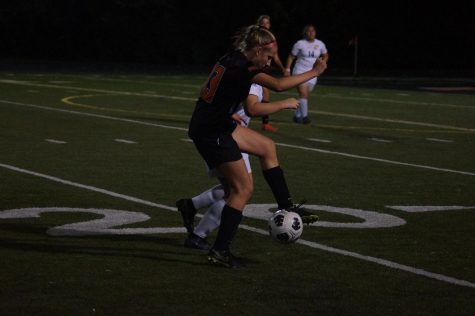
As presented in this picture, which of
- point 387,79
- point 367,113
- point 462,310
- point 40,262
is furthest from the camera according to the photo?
point 387,79

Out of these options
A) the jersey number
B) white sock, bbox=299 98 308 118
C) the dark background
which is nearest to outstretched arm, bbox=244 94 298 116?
the jersey number

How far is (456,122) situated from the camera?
22922mm

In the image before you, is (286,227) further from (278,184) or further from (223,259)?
(223,259)

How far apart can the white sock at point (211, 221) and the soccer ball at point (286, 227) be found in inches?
21.7

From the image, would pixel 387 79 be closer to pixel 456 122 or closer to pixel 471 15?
pixel 471 15

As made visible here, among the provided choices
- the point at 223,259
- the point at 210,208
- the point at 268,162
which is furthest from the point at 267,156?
the point at 223,259

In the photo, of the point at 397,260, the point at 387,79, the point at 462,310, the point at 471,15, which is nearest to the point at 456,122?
the point at 397,260

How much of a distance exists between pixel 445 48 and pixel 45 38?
79.3ft

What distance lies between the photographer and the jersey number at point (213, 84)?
8547 millimetres

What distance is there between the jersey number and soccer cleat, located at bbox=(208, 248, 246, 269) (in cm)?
106

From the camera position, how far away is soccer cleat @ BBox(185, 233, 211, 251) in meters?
9.21

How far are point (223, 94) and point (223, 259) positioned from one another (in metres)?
1.15

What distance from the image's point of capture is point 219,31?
59.0 m

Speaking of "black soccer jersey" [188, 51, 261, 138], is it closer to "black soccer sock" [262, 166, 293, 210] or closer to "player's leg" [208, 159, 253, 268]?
"player's leg" [208, 159, 253, 268]
